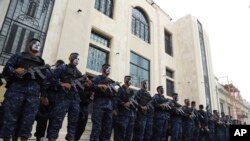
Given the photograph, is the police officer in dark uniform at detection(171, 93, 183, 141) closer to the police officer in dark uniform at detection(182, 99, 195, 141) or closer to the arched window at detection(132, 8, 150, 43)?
the police officer in dark uniform at detection(182, 99, 195, 141)

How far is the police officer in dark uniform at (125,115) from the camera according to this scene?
4.81m

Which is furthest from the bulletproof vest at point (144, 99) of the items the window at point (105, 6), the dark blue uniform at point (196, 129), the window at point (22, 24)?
the window at point (105, 6)

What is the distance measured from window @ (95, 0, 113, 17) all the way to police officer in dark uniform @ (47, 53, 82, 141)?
7.01 metres

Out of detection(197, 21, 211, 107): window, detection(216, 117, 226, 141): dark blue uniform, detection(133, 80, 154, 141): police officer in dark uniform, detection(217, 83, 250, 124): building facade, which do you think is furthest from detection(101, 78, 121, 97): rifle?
detection(217, 83, 250, 124): building facade

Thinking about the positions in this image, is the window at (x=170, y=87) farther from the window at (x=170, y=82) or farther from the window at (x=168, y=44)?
the window at (x=168, y=44)

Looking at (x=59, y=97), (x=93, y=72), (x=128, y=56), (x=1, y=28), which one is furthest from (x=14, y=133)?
(x=128, y=56)

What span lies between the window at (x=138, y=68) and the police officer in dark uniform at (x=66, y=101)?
283 inches

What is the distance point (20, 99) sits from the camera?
3121 mm

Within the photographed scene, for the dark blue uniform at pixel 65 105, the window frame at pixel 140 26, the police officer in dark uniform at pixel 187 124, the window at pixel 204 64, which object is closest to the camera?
the dark blue uniform at pixel 65 105

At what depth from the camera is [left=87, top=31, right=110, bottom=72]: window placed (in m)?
9.29

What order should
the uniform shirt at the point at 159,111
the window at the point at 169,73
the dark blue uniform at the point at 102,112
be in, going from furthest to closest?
the window at the point at 169,73 → the uniform shirt at the point at 159,111 → the dark blue uniform at the point at 102,112

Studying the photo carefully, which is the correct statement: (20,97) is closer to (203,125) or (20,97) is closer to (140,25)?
(203,125)

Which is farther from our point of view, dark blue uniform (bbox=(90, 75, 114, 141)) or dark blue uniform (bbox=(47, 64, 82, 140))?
dark blue uniform (bbox=(90, 75, 114, 141))

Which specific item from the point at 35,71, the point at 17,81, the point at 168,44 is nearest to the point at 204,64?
the point at 168,44
